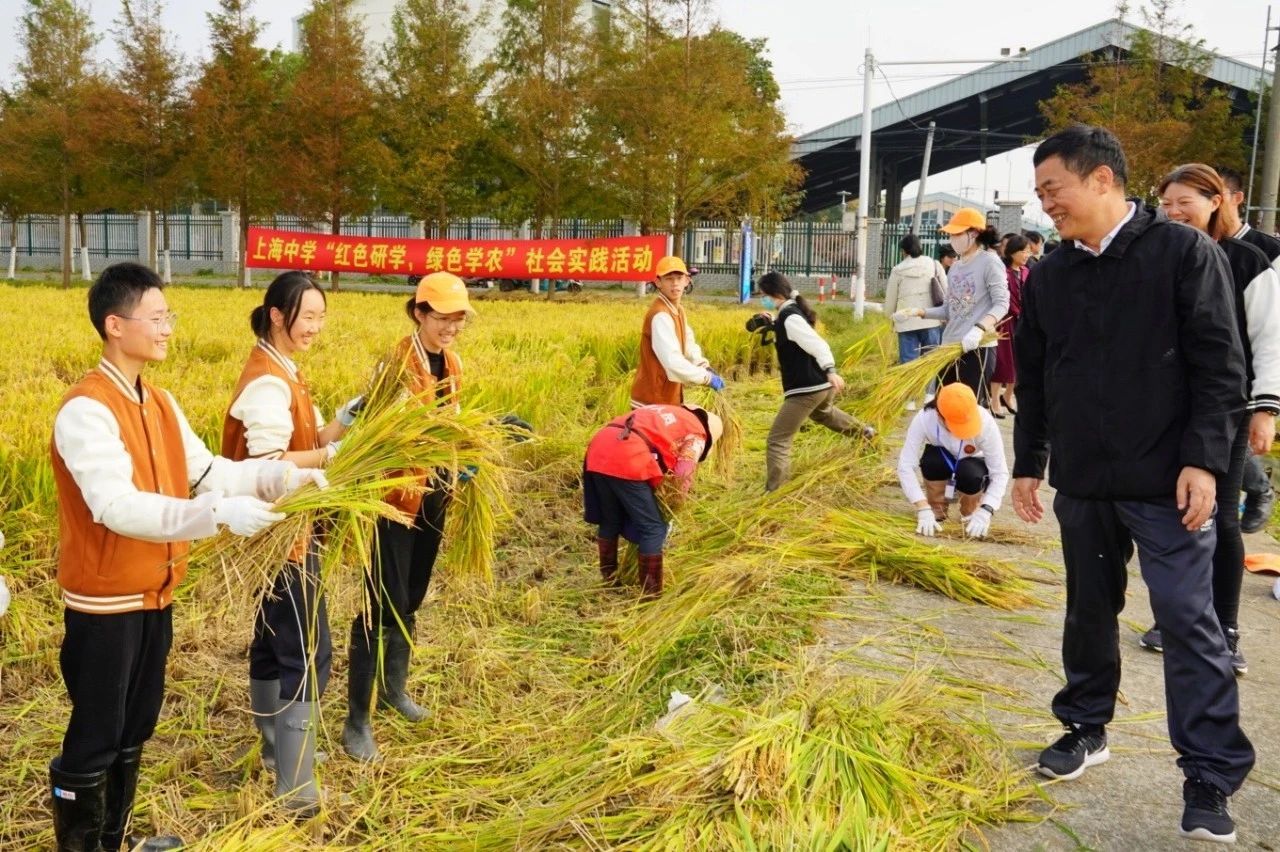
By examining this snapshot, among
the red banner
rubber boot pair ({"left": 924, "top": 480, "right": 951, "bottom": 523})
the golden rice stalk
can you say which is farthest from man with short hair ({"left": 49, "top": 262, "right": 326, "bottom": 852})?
the red banner

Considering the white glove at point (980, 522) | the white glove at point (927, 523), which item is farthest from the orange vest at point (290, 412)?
the white glove at point (980, 522)

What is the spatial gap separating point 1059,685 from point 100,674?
274cm

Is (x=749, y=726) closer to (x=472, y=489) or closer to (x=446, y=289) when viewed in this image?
(x=472, y=489)

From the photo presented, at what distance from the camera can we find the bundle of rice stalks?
4.36m

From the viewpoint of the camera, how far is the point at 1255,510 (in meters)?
4.80

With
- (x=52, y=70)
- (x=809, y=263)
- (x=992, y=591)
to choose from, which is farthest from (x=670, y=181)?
(x=992, y=591)

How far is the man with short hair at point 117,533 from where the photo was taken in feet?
7.48

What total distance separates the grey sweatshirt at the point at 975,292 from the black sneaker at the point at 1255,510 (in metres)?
1.84

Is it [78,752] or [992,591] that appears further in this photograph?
[992,591]

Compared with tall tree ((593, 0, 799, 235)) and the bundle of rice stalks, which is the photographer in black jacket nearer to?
the bundle of rice stalks

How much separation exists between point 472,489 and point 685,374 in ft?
6.77

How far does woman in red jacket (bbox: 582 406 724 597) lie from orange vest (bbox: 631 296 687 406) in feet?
2.68

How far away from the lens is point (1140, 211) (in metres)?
2.75

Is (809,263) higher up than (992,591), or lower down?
higher up
